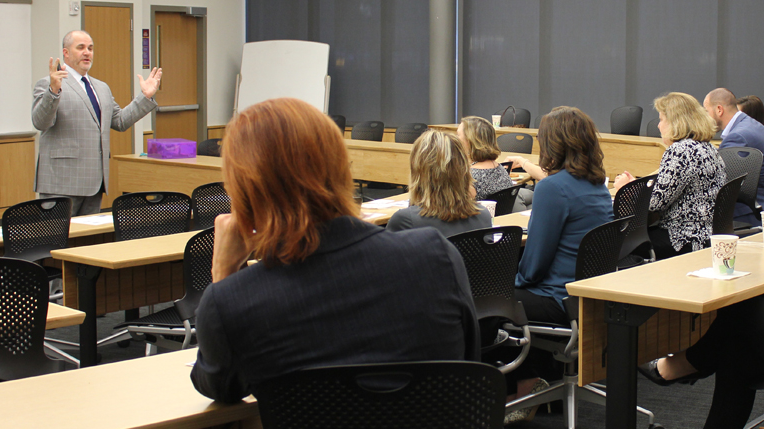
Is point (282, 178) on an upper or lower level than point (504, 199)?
upper

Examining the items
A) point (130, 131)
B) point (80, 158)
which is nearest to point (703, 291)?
point (80, 158)

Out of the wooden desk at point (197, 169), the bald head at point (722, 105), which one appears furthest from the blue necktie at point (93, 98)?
the bald head at point (722, 105)

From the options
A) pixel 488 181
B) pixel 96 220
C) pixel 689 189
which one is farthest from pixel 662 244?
pixel 96 220

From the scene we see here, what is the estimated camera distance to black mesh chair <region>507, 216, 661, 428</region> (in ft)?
9.39

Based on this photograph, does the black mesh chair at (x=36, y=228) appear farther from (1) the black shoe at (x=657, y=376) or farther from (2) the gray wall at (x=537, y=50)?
(2) the gray wall at (x=537, y=50)

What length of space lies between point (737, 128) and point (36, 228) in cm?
434

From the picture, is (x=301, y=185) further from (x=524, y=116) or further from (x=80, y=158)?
(x=524, y=116)

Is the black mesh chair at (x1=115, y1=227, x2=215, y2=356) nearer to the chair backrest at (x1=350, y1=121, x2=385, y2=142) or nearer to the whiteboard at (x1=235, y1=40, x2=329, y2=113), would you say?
the chair backrest at (x1=350, y1=121, x2=385, y2=142)

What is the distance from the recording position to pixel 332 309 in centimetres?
131

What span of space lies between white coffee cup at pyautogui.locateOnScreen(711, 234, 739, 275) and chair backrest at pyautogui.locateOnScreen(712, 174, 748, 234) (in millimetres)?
1508

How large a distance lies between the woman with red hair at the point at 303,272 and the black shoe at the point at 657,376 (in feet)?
5.64

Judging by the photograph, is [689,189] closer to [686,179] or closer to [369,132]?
[686,179]

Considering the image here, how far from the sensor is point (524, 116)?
9.55 m

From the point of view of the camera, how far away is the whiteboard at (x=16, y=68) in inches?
311
